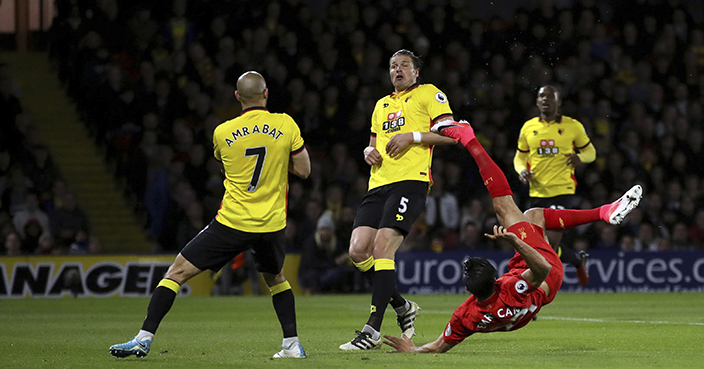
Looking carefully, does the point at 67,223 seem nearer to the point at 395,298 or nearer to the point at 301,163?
the point at 395,298

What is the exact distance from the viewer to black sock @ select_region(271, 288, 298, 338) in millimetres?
6922

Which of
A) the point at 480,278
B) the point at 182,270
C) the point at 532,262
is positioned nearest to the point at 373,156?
the point at 480,278

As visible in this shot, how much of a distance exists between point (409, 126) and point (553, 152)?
193 inches

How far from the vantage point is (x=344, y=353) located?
282 inches

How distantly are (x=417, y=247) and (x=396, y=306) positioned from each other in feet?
32.1

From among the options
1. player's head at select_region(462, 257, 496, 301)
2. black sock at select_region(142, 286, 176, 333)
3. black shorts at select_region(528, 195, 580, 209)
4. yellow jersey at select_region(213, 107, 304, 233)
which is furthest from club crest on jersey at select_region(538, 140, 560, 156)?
black sock at select_region(142, 286, 176, 333)

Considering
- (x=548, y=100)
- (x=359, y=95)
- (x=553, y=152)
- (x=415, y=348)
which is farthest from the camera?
(x=359, y=95)

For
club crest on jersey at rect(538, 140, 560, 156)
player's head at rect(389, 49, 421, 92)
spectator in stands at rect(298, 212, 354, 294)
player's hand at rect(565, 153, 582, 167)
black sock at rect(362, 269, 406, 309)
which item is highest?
player's head at rect(389, 49, 421, 92)

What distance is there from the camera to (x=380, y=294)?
7.48 meters

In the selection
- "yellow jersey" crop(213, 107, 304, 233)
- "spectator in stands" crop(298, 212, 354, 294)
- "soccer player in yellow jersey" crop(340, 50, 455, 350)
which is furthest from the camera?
"spectator in stands" crop(298, 212, 354, 294)

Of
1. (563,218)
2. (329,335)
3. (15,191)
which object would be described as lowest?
(15,191)

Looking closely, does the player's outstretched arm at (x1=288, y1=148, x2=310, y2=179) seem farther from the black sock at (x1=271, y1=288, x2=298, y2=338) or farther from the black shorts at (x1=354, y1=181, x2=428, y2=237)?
the black shorts at (x1=354, y1=181, x2=428, y2=237)

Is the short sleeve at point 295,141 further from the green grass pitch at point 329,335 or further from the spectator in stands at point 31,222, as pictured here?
the spectator in stands at point 31,222

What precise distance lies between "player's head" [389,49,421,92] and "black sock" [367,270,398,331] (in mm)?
Result: 1610
